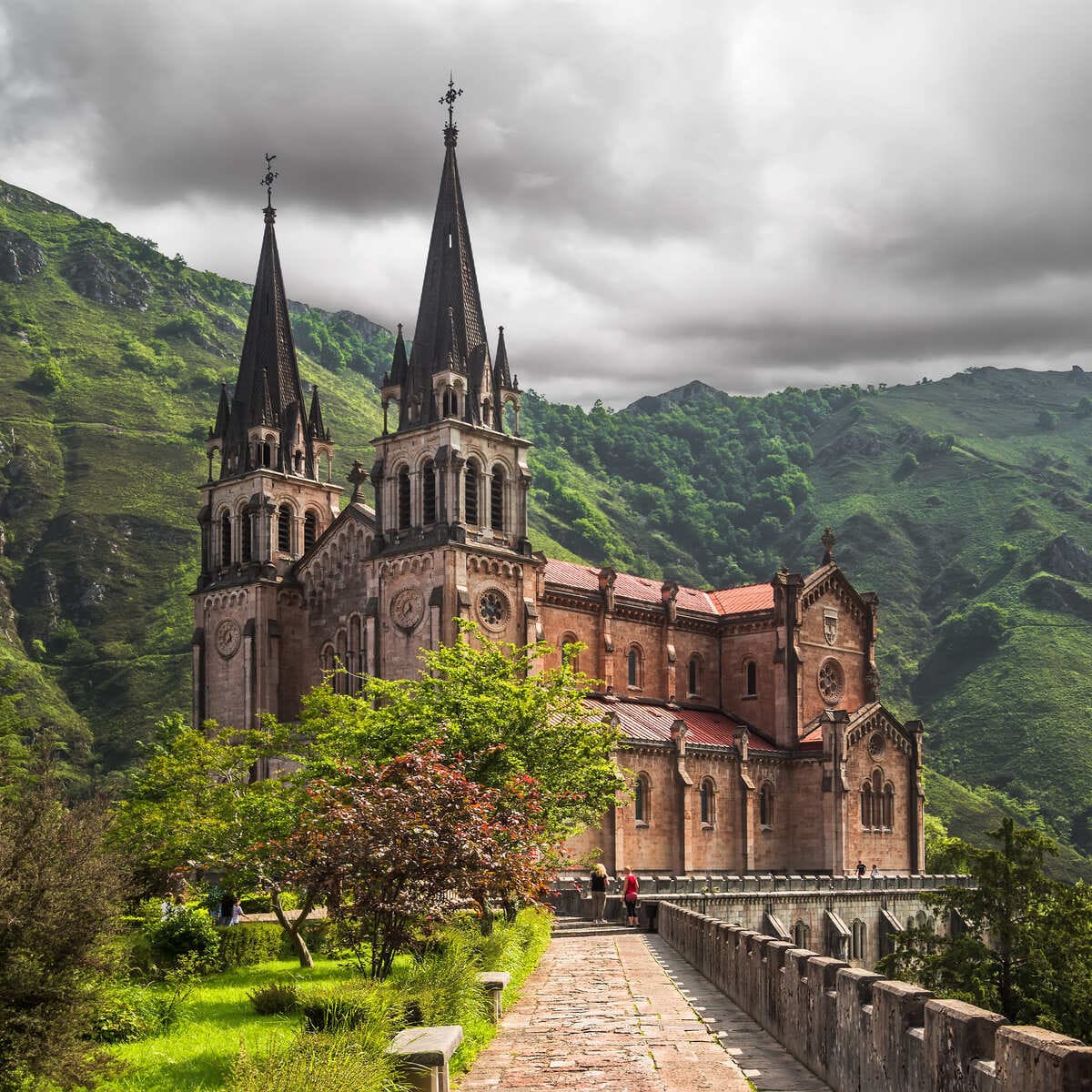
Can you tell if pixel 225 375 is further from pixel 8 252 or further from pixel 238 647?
pixel 238 647

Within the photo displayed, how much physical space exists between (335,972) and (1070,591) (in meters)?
148

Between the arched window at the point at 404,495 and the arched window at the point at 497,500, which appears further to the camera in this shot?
the arched window at the point at 497,500

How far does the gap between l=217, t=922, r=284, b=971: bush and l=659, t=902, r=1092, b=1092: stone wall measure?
11.5 metres

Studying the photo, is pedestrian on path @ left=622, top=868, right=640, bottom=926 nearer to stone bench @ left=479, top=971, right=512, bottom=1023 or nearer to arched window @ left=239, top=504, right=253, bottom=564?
stone bench @ left=479, top=971, right=512, bottom=1023

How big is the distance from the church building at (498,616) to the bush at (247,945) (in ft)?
90.3

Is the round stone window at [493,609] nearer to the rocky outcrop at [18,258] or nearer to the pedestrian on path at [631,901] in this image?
the pedestrian on path at [631,901]

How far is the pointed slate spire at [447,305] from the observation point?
214 feet

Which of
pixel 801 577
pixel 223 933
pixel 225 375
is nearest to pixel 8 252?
pixel 225 375

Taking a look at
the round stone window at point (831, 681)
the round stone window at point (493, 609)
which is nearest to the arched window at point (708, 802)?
the round stone window at point (831, 681)

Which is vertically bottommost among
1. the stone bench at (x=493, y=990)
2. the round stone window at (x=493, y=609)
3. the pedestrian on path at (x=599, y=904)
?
the pedestrian on path at (x=599, y=904)

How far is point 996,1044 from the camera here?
9.82 m

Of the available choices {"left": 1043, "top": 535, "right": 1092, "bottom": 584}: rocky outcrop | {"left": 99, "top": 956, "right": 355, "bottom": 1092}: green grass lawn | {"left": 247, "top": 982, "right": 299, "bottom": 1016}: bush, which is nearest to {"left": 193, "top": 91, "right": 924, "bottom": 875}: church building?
{"left": 99, "top": 956, "right": 355, "bottom": 1092}: green grass lawn

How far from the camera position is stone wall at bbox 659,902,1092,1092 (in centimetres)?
924

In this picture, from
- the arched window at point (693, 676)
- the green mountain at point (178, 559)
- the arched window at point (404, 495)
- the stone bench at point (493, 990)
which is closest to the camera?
the stone bench at point (493, 990)
